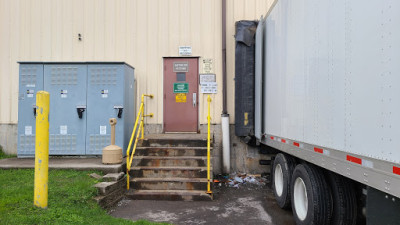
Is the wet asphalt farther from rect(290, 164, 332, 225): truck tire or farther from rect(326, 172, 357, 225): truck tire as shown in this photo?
rect(326, 172, 357, 225): truck tire

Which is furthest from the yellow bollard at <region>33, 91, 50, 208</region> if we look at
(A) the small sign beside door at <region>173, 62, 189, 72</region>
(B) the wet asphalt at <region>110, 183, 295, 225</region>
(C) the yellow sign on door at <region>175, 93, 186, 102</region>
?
(A) the small sign beside door at <region>173, 62, 189, 72</region>

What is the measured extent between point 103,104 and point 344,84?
5688 millimetres

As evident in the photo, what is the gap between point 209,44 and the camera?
8.04 metres

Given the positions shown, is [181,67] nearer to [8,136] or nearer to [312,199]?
[8,136]

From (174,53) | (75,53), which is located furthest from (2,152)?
(174,53)

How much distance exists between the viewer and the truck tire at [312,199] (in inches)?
139

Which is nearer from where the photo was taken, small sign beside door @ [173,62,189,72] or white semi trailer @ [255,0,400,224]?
white semi trailer @ [255,0,400,224]

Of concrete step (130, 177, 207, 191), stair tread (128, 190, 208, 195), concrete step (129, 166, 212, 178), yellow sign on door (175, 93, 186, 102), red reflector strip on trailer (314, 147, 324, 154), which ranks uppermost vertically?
yellow sign on door (175, 93, 186, 102)

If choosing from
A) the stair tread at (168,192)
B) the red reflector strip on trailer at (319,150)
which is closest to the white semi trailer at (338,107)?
the red reflector strip on trailer at (319,150)

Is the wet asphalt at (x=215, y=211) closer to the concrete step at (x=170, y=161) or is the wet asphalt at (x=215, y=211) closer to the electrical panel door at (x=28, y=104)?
the concrete step at (x=170, y=161)

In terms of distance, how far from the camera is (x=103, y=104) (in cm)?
705

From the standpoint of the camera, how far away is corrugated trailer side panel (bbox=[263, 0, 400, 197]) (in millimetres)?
2180

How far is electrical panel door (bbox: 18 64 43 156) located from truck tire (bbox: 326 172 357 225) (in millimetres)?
6764

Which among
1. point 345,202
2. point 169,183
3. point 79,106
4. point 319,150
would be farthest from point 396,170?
point 79,106
